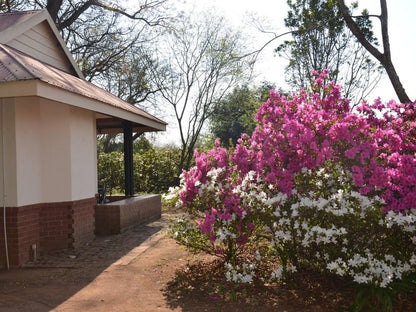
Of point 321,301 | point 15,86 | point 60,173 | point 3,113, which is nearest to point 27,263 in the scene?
point 60,173

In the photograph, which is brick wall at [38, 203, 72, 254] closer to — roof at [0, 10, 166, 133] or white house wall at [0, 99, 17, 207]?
white house wall at [0, 99, 17, 207]

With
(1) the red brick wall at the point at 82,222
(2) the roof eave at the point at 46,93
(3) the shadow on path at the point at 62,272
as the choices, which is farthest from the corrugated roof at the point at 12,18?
(3) the shadow on path at the point at 62,272

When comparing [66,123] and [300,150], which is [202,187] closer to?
[300,150]

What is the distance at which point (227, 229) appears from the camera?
16.8ft

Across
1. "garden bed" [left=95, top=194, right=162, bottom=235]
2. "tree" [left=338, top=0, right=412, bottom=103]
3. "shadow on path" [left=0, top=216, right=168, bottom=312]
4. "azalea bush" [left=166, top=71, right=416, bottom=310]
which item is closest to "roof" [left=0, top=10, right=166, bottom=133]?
"garden bed" [left=95, top=194, right=162, bottom=235]

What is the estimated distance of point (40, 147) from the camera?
7.14 m

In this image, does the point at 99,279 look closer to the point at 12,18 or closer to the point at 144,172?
the point at 12,18

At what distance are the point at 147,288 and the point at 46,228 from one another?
285 centimetres

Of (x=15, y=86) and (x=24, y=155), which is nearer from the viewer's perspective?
(x=15, y=86)

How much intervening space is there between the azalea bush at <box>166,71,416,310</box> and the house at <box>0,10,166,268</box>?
2.53 metres

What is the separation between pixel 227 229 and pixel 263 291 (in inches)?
33.8

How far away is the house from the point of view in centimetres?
632

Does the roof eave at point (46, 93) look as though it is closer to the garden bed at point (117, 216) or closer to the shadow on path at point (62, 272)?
the garden bed at point (117, 216)

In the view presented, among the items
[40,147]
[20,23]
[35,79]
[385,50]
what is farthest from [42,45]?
[385,50]
